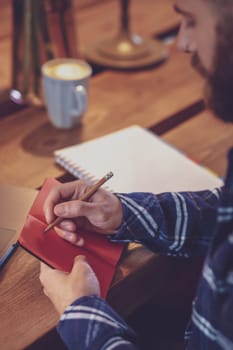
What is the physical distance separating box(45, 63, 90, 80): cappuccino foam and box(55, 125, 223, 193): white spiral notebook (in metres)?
0.14

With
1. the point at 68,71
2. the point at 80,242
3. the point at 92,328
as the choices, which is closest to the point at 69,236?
the point at 80,242

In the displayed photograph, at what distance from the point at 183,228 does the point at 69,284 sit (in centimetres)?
24

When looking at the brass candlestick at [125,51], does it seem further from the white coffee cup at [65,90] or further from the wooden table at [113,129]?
the white coffee cup at [65,90]

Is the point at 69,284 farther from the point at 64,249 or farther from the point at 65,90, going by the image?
the point at 65,90

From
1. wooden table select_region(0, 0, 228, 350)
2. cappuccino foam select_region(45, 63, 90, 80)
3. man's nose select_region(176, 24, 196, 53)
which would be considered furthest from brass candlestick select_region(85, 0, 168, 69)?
man's nose select_region(176, 24, 196, 53)

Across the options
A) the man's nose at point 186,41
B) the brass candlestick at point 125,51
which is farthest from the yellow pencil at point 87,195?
the brass candlestick at point 125,51

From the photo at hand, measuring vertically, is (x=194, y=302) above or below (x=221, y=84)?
below

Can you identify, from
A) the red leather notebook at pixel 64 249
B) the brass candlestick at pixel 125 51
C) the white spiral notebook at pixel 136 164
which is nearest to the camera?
the red leather notebook at pixel 64 249

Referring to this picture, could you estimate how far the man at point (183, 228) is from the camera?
68 cm

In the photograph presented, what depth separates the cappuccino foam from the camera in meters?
1.13

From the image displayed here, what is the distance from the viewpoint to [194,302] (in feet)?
2.42

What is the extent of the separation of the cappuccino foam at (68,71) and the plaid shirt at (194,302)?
348mm

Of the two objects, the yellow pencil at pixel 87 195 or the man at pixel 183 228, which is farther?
the yellow pencil at pixel 87 195

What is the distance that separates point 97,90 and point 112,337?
2.42 feet
